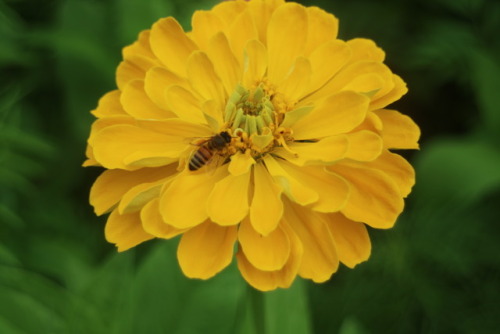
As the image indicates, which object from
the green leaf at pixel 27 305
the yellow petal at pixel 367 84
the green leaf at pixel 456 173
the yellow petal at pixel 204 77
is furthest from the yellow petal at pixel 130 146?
the green leaf at pixel 456 173

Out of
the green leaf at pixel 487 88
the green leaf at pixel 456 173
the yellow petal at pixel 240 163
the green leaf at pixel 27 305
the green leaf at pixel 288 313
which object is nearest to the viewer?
the yellow petal at pixel 240 163

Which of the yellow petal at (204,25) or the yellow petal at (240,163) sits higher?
the yellow petal at (204,25)

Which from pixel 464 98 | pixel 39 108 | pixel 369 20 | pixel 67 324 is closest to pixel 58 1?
pixel 39 108


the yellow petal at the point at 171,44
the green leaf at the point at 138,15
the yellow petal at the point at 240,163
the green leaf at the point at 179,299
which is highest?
the yellow petal at the point at 171,44

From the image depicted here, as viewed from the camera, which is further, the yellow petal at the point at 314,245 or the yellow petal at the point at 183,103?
the yellow petal at the point at 183,103

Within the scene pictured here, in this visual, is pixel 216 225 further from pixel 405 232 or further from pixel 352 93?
pixel 405 232

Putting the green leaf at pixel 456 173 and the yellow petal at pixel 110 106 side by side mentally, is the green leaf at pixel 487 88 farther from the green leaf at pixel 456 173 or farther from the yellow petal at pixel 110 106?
the yellow petal at pixel 110 106
